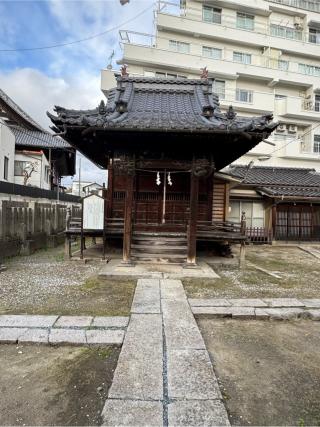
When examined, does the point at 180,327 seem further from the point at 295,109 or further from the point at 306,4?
the point at 306,4

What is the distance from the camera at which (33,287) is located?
21.0 feet

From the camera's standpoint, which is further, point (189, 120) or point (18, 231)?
point (18, 231)

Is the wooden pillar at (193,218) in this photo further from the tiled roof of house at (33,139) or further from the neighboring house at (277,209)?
the tiled roof of house at (33,139)

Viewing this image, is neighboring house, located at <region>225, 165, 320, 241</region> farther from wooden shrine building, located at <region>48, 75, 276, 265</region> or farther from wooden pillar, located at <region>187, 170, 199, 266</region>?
wooden pillar, located at <region>187, 170, 199, 266</region>

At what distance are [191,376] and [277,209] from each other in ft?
52.0

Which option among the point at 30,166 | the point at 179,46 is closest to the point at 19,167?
the point at 30,166

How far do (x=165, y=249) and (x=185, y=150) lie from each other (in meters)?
3.14

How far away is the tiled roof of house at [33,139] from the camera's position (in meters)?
23.2

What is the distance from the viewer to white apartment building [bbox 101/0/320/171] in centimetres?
2517

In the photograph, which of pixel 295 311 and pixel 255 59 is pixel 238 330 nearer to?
pixel 295 311

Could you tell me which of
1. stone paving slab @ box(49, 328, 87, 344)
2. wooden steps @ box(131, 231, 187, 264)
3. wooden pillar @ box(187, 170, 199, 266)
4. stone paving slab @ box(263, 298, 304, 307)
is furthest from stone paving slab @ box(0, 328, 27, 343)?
wooden pillar @ box(187, 170, 199, 266)

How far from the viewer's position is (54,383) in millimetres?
2994

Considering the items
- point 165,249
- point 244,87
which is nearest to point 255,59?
point 244,87

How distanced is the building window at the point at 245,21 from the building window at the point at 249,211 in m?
19.9
